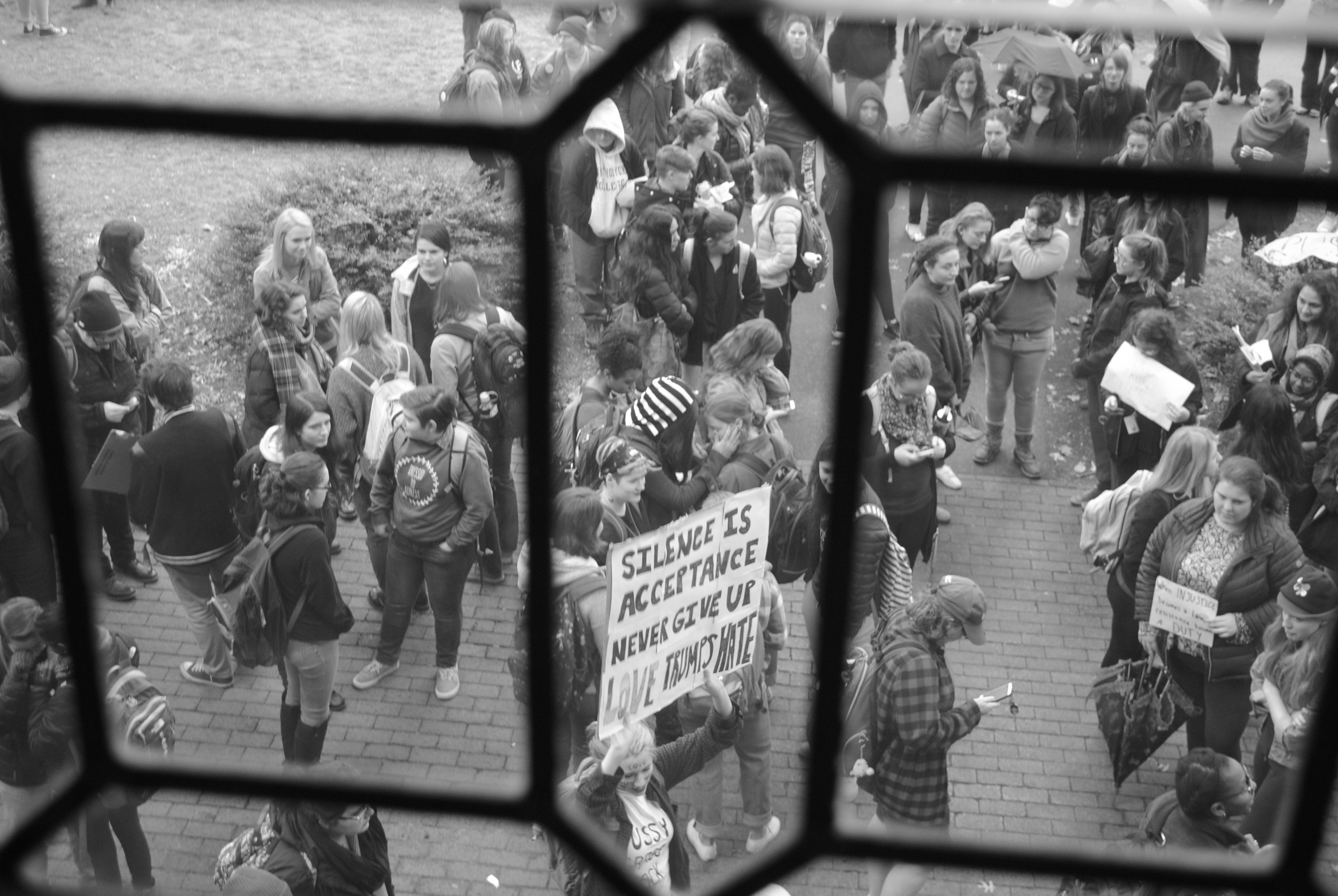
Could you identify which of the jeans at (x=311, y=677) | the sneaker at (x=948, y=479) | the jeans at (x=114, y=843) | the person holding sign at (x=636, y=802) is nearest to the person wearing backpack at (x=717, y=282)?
the sneaker at (x=948, y=479)

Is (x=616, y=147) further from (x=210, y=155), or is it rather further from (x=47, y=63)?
(x=210, y=155)

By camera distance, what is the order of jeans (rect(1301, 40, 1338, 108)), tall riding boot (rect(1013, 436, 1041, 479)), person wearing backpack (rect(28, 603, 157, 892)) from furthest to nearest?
jeans (rect(1301, 40, 1338, 108)) < tall riding boot (rect(1013, 436, 1041, 479)) < person wearing backpack (rect(28, 603, 157, 892))

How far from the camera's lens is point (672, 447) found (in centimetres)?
561

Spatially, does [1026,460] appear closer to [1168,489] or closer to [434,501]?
[1168,489]

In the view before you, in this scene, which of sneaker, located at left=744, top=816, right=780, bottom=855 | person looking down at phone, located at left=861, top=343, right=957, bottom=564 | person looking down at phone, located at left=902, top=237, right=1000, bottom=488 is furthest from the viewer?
person looking down at phone, located at left=902, top=237, right=1000, bottom=488

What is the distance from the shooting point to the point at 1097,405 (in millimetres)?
7215

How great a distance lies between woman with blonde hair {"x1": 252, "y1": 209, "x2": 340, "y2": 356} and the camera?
248 inches

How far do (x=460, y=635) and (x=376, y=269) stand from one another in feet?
7.32

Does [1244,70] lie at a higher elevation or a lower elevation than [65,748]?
higher

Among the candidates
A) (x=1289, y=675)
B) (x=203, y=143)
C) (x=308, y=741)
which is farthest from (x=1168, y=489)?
(x=203, y=143)

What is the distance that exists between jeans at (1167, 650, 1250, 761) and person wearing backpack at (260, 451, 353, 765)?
9.78 ft

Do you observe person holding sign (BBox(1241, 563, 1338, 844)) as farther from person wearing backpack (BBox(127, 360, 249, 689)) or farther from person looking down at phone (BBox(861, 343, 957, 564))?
person wearing backpack (BBox(127, 360, 249, 689))

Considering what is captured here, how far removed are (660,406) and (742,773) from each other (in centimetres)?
138

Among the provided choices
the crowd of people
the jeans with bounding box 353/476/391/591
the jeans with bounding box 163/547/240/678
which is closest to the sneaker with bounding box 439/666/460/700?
the crowd of people
